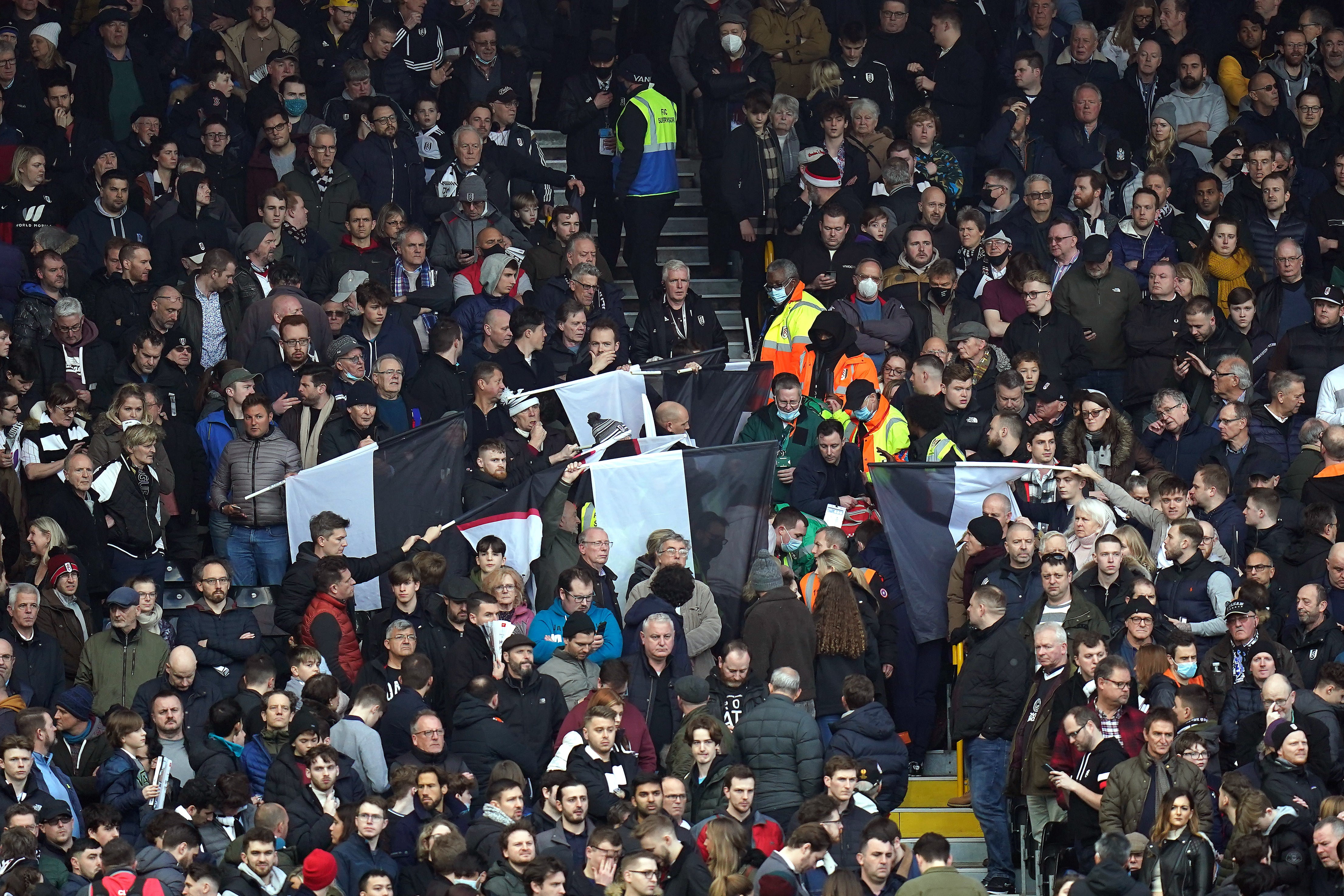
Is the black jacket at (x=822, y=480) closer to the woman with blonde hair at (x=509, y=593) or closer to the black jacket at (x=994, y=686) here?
the black jacket at (x=994, y=686)

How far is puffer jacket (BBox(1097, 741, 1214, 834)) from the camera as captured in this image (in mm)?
12742

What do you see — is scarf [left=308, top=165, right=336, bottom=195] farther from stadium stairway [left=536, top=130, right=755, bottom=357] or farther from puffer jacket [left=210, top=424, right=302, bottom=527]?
puffer jacket [left=210, top=424, right=302, bottom=527]

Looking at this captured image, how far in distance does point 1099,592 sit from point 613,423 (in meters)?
3.63

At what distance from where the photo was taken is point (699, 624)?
14773 mm

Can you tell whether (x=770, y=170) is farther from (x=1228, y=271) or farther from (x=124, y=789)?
(x=124, y=789)

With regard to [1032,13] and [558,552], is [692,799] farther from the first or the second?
[1032,13]

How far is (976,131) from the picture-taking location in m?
21.0

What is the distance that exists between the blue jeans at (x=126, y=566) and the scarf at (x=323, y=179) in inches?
165

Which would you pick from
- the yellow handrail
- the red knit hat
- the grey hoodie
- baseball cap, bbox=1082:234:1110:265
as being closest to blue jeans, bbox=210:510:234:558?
the red knit hat

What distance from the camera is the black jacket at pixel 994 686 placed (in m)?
14.2

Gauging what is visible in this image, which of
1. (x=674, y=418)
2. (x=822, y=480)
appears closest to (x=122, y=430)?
(x=674, y=418)

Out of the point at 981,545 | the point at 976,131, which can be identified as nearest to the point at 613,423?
the point at 981,545

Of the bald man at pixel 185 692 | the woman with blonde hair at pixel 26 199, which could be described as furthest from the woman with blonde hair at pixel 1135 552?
the woman with blonde hair at pixel 26 199

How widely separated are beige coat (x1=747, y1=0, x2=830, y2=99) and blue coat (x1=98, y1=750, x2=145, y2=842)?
32.4 feet
